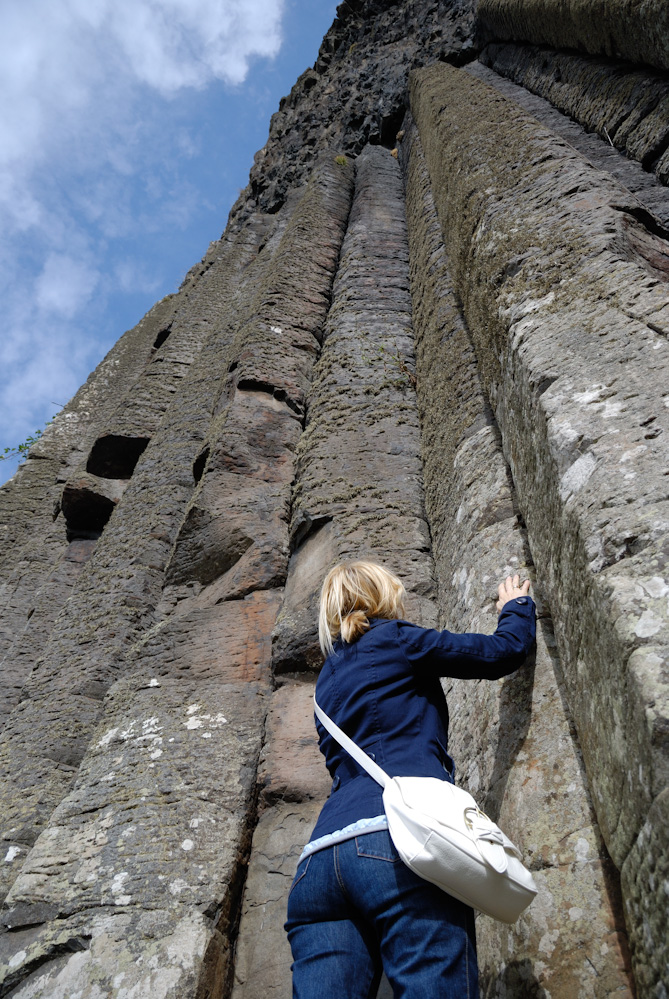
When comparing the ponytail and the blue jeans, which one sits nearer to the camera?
the blue jeans

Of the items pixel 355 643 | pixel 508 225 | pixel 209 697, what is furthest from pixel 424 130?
pixel 355 643

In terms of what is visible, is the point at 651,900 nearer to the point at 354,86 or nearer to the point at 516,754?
the point at 516,754

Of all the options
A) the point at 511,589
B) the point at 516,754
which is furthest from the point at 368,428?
→ the point at 516,754

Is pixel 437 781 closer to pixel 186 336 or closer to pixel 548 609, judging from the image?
pixel 548 609

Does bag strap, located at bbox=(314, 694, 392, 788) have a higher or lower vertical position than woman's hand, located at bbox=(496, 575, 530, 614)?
lower

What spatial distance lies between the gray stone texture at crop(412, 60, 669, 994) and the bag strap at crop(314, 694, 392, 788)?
0.57 metres

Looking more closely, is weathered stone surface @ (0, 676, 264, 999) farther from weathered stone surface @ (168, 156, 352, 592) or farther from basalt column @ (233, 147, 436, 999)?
weathered stone surface @ (168, 156, 352, 592)

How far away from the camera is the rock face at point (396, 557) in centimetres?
200

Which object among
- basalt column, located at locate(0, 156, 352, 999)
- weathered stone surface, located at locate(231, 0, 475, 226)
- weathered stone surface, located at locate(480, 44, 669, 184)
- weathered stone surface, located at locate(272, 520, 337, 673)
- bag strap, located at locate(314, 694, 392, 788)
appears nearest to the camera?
bag strap, located at locate(314, 694, 392, 788)

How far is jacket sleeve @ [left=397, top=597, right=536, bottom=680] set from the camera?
220 centimetres

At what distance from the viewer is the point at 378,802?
6.12ft

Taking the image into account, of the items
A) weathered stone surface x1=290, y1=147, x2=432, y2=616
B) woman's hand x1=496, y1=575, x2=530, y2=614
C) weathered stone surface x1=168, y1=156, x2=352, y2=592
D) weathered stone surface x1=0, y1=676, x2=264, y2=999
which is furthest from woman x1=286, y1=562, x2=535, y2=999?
weathered stone surface x1=168, y1=156, x2=352, y2=592

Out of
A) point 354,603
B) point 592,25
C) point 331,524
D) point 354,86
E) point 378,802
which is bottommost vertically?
point 378,802

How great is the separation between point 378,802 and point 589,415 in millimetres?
1400
